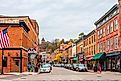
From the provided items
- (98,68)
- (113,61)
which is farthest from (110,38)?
(98,68)

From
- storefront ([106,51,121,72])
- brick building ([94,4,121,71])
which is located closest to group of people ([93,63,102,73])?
brick building ([94,4,121,71])

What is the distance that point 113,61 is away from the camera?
219 feet

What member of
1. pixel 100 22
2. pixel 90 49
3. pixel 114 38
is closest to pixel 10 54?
pixel 114 38

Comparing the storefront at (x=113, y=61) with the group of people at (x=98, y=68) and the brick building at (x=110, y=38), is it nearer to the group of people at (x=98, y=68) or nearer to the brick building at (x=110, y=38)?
the brick building at (x=110, y=38)

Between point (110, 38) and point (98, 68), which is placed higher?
point (110, 38)

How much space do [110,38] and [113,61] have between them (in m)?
5.00

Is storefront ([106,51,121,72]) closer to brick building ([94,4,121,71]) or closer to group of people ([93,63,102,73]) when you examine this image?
brick building ([94,4,121,71])

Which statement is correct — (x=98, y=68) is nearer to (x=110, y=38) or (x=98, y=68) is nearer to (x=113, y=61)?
(x=113, y=61)

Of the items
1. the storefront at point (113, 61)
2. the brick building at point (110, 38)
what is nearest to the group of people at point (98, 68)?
the brick building at point (110, 38)

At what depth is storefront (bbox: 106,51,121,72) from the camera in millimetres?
61234

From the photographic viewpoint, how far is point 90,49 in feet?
314

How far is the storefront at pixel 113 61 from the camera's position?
2411 inches

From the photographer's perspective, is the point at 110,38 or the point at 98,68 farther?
the point at 110,38

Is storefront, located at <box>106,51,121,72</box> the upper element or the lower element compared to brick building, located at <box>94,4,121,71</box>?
lower
